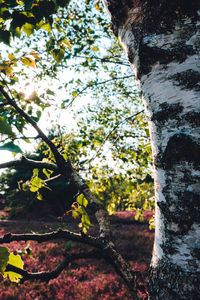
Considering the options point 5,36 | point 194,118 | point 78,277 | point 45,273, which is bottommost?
point 78,277

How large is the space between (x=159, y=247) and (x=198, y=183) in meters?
0.28

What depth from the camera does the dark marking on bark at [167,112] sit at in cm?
58

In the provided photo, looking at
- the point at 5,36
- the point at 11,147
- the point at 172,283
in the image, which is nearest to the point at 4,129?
the point at 11,147

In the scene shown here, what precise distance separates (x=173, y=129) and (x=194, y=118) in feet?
0.23

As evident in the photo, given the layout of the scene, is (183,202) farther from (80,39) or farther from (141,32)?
(80,39)

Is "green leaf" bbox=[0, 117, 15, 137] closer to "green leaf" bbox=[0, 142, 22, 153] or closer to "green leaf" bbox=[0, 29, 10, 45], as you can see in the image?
"green leaf" bbox=[0, 142, 22, 153]

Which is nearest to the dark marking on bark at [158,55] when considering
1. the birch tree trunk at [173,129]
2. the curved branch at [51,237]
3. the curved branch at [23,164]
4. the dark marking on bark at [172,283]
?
the birch tree trunk at [173,129]

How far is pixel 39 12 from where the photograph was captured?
3.25 ft

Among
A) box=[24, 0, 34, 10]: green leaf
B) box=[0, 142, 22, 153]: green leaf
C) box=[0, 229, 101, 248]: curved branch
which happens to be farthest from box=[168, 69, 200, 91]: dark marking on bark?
box=[0, 229, 101, 248]: curved branch

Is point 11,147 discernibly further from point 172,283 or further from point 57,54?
point 57,54

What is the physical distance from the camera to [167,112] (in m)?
0.60

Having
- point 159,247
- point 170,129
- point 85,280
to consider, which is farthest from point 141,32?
point 85,280

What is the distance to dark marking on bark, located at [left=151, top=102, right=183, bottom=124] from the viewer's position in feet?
1.91

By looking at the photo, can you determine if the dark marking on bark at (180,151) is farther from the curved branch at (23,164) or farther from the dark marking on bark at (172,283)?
the curved branch at (23,164)
